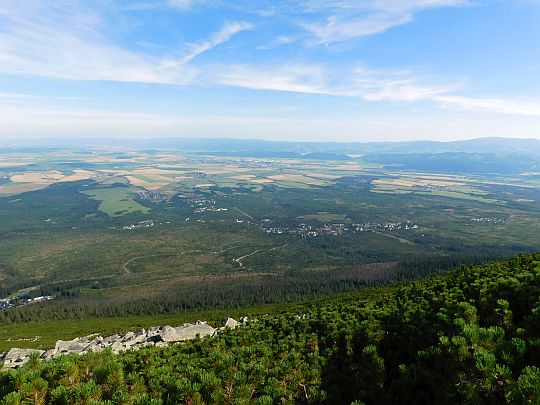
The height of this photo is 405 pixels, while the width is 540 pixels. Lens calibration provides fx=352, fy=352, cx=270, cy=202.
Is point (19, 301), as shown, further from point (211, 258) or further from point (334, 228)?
point (334, 228)

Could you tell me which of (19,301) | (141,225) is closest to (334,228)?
(141,225)

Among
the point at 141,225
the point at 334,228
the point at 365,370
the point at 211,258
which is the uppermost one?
the point at 365,370

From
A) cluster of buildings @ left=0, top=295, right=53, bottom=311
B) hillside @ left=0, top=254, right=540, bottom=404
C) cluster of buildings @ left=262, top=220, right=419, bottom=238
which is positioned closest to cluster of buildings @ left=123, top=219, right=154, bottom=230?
cluster of buildings @ left=262, top=220, right=419, bottom=238

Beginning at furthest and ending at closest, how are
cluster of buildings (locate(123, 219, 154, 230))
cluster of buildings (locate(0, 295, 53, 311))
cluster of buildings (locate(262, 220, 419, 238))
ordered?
cluster of buildings (locate(123, 219, 154, 230)), cluster of buildings (locate(262, 220, 419, 238)), cluster of buildings (locate(0, 295, 53, 311))

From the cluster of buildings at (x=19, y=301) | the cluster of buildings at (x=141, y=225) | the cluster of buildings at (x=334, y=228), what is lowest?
the cluster of buildings at (x=19, y=301)

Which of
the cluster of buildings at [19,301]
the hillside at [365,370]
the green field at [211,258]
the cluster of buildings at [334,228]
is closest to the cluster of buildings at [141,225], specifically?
the green field at [211,258]

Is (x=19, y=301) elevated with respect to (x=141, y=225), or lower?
lower

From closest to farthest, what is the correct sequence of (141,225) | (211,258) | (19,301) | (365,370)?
(365,370), (19,301), (211,258), (141,225)

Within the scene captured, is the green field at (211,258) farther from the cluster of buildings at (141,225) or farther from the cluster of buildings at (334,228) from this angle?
the cluster of buildings at (141,225)

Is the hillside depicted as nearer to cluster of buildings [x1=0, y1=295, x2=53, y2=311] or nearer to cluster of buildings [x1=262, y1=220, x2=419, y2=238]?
cluster of buildings [x1=0, y1=295, x2=53, y2=311]
